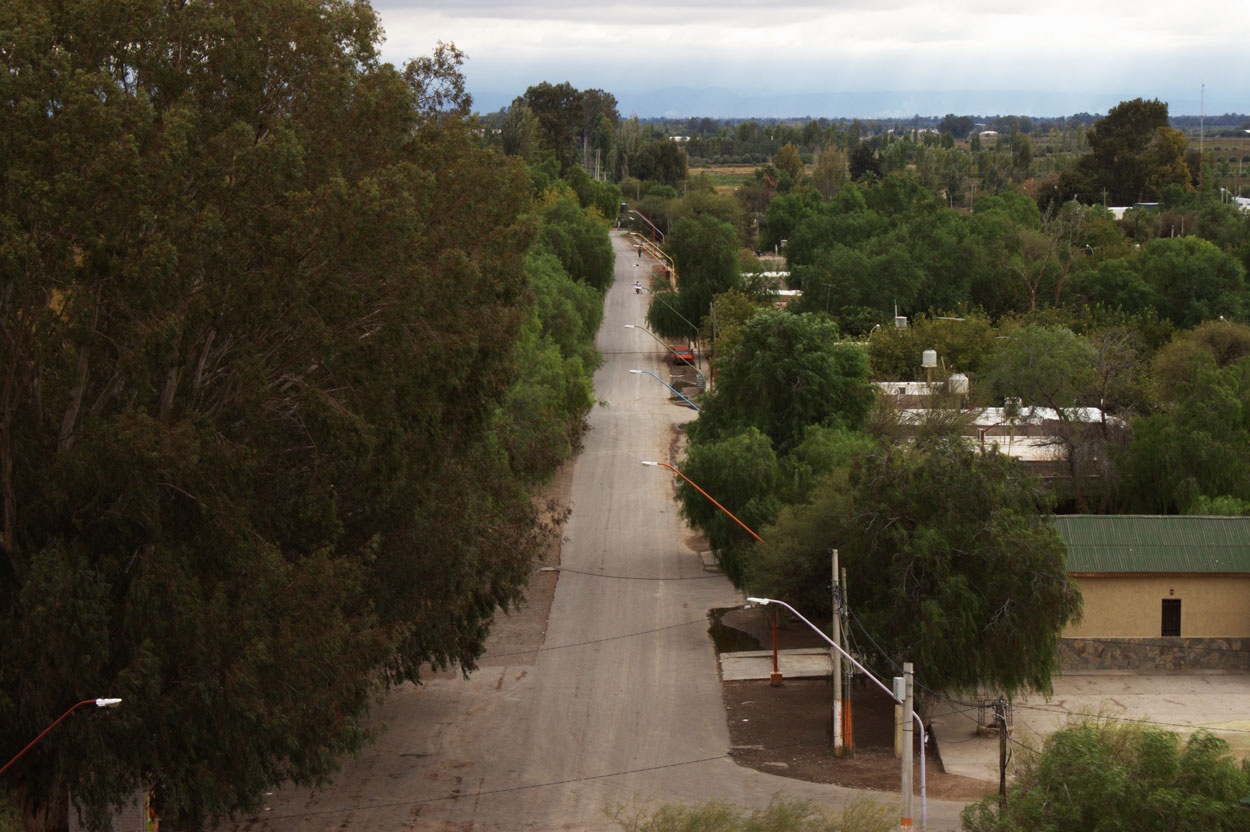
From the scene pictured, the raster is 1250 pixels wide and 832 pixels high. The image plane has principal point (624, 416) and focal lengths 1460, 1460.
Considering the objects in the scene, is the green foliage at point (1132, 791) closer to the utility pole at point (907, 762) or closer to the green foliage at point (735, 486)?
the utility pole at point (907, 762)

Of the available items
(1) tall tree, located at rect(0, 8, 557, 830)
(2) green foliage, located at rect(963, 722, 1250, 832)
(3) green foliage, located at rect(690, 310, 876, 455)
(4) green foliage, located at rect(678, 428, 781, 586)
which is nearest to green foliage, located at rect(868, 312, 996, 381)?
(3) green foliage, located at rect(690, 310, 876, 455)

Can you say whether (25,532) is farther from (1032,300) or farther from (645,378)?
(1032,300)

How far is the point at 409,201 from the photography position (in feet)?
63.8

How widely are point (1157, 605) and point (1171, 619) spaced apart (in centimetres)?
43

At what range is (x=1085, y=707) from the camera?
85.5 feet

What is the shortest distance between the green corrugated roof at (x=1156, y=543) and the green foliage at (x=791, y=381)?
7.41m

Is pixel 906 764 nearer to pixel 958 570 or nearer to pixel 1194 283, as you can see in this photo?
pixel 958 570

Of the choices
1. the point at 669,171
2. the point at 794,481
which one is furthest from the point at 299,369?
the point at 669,171

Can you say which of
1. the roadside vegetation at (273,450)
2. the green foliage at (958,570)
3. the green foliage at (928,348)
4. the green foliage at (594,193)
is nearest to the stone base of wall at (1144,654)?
the green foliage at (958,570)

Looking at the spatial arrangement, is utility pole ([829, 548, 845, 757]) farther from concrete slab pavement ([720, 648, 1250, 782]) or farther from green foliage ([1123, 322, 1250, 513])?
green foliage ([1123, 322, 1250, 513])

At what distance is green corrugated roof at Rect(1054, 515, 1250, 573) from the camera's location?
93.8 feet

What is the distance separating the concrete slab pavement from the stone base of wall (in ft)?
0.63

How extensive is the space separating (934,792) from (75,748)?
41.3 ft

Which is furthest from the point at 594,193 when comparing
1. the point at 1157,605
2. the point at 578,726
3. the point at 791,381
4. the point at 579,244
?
the point at 578,726
